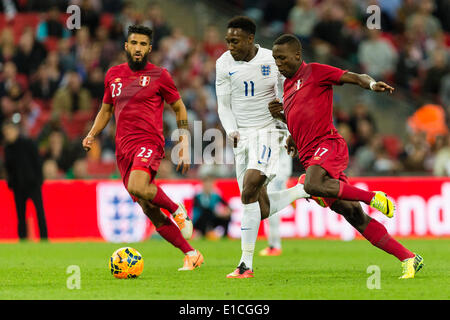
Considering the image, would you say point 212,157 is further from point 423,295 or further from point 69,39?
point 423,295

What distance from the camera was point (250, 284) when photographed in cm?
871

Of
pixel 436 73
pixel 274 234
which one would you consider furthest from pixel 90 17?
pixel 274 234

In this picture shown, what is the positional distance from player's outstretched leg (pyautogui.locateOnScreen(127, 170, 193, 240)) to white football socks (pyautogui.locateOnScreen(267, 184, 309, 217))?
1.30 m

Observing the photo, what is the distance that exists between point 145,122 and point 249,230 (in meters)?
1.74

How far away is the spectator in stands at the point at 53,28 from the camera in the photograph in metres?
22.0

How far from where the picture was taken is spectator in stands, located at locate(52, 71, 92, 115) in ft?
66.4

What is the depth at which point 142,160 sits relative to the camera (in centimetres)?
984

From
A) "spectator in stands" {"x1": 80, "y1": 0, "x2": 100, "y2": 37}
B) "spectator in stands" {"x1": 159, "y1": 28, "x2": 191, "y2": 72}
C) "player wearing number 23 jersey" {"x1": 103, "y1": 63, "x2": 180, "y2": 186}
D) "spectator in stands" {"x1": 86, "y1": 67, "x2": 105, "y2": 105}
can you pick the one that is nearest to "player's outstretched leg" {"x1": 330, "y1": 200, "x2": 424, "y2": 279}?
"player wearing number 23 jersey" {"x1": 103, "y1": 63, "x2": 180, "y2": 186}

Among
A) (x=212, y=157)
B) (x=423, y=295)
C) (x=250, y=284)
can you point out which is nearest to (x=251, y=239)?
(x=250, y=284)

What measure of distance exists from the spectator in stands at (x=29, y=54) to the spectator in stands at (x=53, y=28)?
30.5 inches

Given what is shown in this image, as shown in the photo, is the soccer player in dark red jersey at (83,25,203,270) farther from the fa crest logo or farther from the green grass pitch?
the fa crest logo

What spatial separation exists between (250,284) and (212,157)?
385 inches

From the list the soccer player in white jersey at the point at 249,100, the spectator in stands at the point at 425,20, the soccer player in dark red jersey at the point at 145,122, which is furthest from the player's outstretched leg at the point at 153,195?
the spectator in stands at the point at 425,20

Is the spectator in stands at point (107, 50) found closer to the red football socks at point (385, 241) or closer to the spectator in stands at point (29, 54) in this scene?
the spectator in stands at point (29, 54)
